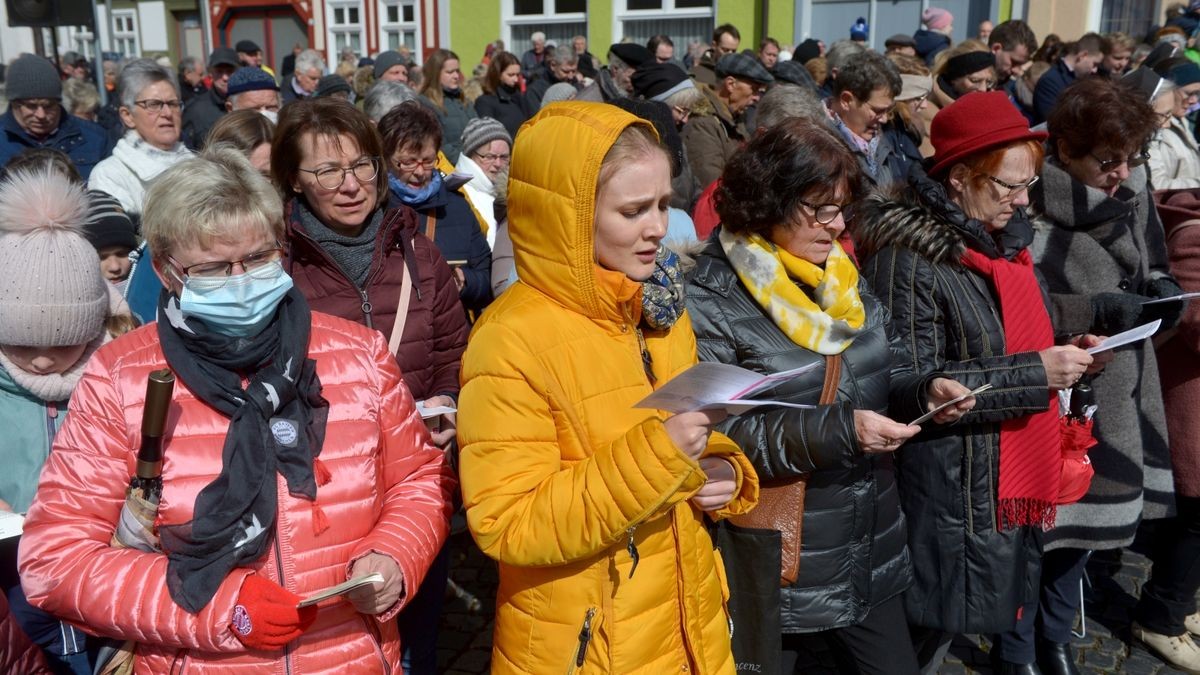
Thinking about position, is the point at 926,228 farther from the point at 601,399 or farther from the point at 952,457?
the point at 601,399

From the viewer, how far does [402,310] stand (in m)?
3.23

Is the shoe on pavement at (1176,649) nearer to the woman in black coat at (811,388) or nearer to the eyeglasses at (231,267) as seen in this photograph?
the woman in black coat at (811,388)

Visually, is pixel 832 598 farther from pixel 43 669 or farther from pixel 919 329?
pixel 43 669

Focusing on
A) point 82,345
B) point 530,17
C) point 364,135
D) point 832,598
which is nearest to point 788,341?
point 832,598

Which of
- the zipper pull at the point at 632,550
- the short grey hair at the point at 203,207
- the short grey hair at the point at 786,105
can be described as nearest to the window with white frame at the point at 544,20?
the short grey hair at the point at 786,105

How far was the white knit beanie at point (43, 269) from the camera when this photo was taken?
8.09 feet

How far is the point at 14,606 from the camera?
2725 mm

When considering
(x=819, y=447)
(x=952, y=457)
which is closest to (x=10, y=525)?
(x=819, y=447)

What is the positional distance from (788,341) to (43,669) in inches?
79.1

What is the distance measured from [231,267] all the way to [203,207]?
5.5 inches

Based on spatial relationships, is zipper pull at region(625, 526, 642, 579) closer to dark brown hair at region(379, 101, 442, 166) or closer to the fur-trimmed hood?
the fur-trimmed hood

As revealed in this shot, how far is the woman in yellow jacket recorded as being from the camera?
1.99 metres

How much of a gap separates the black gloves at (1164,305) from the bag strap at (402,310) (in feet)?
8.82

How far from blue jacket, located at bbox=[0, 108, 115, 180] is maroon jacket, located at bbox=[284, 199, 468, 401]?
438 centimetres
